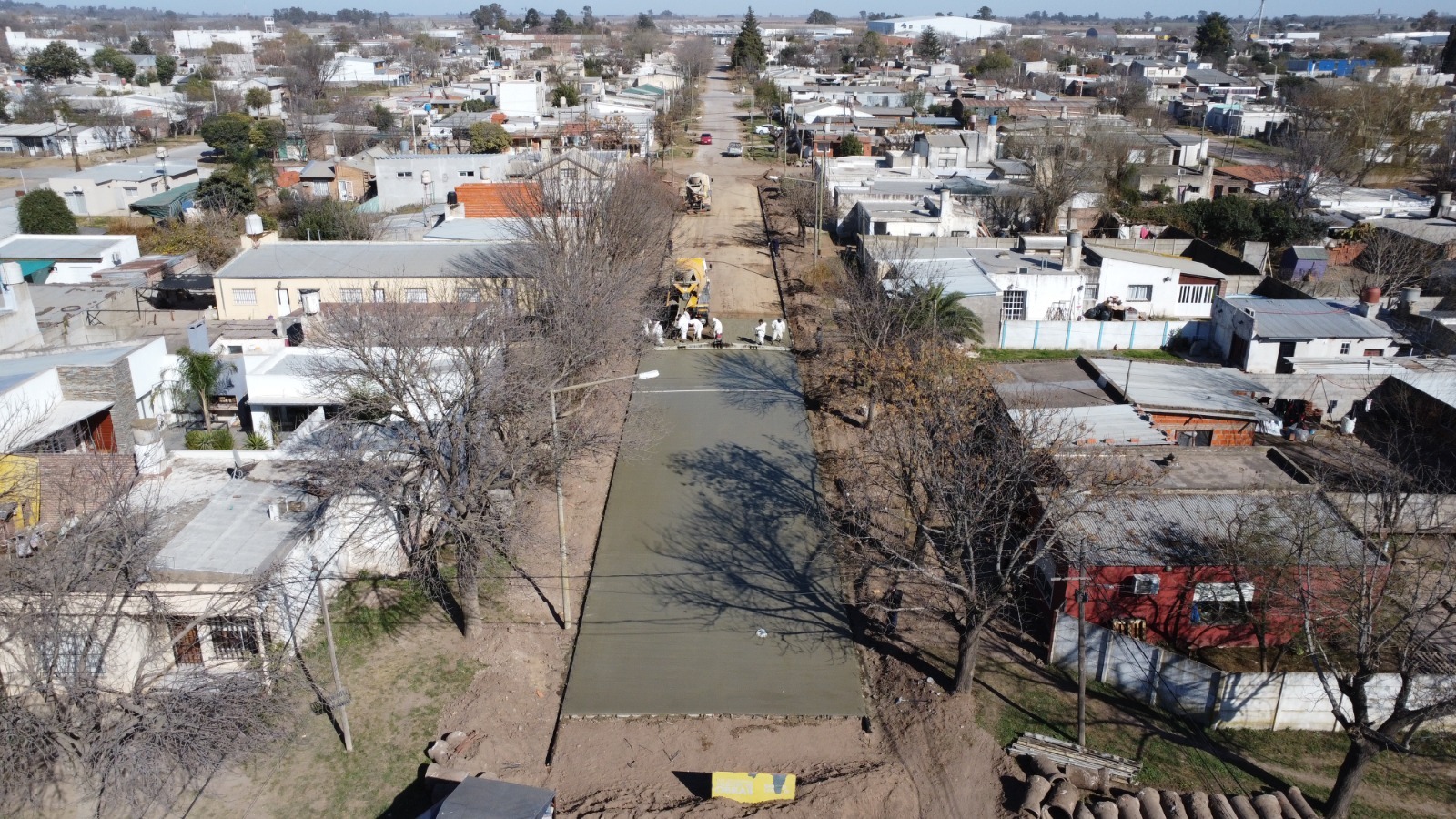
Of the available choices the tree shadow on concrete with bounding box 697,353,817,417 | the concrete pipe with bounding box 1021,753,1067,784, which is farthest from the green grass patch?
the concrete pipe with bounding box 1021,753,1067,784

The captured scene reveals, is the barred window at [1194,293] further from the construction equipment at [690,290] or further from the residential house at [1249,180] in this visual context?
the residential house at [1249,180]

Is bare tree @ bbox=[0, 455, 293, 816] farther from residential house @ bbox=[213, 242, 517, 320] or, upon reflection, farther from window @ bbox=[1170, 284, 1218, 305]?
window @ bbox=[1170, 284, 1218, 305]

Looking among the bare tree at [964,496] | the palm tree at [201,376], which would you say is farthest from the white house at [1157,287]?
the palm tree at [201,376]

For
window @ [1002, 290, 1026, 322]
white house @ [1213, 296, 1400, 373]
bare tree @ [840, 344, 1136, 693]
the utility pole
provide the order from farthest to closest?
window @ [1002, 290, 1026, 322] < white house @ [1213, 296, 1400, 373] < bare tree @ [840, 344, 1136, 693] < the utility pole

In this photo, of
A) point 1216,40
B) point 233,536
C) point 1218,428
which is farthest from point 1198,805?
point 1216,40

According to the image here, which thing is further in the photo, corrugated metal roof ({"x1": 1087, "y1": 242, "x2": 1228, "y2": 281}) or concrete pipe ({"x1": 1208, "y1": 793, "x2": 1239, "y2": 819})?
corrugated metal roof ({"x1": 1087, "y1": 242, "x2": 1228, "y2": 281})

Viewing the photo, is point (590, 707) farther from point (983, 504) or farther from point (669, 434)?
point (669, 434)

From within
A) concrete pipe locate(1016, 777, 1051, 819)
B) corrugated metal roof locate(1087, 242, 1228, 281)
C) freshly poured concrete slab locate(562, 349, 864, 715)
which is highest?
corrugated metal roof locate(1087, 242, 1228, 281)

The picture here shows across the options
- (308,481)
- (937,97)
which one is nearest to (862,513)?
(308,481)
